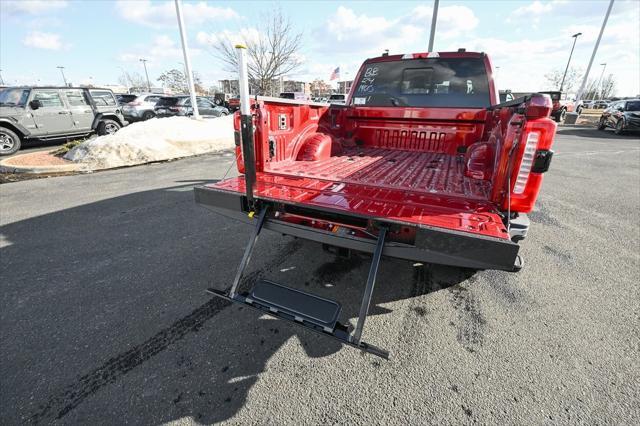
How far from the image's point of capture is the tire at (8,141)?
29.1ft

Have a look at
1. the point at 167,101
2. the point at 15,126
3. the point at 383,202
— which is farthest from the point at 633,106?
the point at 15,126

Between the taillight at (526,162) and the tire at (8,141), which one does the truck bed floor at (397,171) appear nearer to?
the taillight at (526,162)

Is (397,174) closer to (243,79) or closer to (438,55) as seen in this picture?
(243,79)

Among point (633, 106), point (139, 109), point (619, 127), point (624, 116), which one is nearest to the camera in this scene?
point (139, 109)

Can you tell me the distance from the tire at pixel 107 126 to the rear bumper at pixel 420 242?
11.2 meters

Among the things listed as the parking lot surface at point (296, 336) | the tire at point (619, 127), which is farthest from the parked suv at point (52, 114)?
the tire at point (619, 127)

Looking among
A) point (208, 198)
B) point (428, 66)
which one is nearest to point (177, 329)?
point (208, 198)

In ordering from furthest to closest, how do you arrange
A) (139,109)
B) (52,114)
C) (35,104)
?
(139,109) < (52,114) < (35,104)

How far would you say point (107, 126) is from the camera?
11.1 m

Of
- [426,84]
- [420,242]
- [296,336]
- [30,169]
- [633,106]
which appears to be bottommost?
[30,169]

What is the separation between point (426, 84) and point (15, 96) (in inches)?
473

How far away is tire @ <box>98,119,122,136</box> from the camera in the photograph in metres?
10.9

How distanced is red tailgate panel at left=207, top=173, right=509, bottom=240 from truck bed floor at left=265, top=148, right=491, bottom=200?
17cm

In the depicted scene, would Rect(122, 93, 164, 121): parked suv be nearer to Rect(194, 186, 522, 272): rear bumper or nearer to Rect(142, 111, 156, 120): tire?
Rect(142, 111, 156, 120): tire
